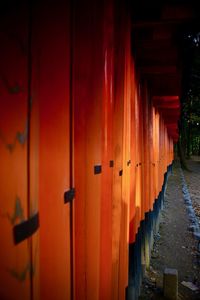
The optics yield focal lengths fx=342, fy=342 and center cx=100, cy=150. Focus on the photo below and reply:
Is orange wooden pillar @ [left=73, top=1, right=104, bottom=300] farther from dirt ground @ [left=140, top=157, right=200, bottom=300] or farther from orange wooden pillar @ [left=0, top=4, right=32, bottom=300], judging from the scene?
dirt ground @ [left=140, top=157, right=200, bottom=300]

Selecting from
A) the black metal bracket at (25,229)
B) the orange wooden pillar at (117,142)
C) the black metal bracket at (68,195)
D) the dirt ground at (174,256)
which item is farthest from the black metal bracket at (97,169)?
the dirt ground at (174,256)

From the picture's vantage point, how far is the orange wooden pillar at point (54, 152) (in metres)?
1.10

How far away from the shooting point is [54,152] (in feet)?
3.75

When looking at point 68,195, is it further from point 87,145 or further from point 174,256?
point 174,256

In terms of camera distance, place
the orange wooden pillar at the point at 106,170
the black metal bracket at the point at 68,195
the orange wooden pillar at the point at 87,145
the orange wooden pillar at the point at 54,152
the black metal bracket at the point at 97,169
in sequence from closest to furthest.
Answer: the orange wooden pillar at the point at 54,152 < the black metal bracket at the point at 68,195 < the orange wooden pillar at the point at 87,145 < the black metal bracket at the point at 97,169 < the orange wooden pillar at the point at 106,170

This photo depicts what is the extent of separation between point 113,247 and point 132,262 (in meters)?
1.69

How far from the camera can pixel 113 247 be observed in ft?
7.80

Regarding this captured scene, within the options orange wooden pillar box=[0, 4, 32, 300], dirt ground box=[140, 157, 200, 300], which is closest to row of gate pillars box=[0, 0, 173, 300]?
orange wooden pillar box=[0, 4, 32, 300]

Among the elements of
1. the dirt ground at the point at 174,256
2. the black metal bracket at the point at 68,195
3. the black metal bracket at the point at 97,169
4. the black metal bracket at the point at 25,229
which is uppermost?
the black metal bracket at the point at 97,169

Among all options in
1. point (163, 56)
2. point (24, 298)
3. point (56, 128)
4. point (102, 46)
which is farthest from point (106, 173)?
point (163, 56)

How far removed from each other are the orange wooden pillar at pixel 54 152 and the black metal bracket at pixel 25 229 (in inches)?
8.0

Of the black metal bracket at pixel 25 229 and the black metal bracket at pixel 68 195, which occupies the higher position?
the black metal bracket at pixel 68 195

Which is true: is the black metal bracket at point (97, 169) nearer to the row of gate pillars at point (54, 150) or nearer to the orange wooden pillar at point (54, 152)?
the row of gate pillars at point (54, 150)

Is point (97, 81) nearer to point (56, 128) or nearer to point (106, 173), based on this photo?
point (106, 173)
